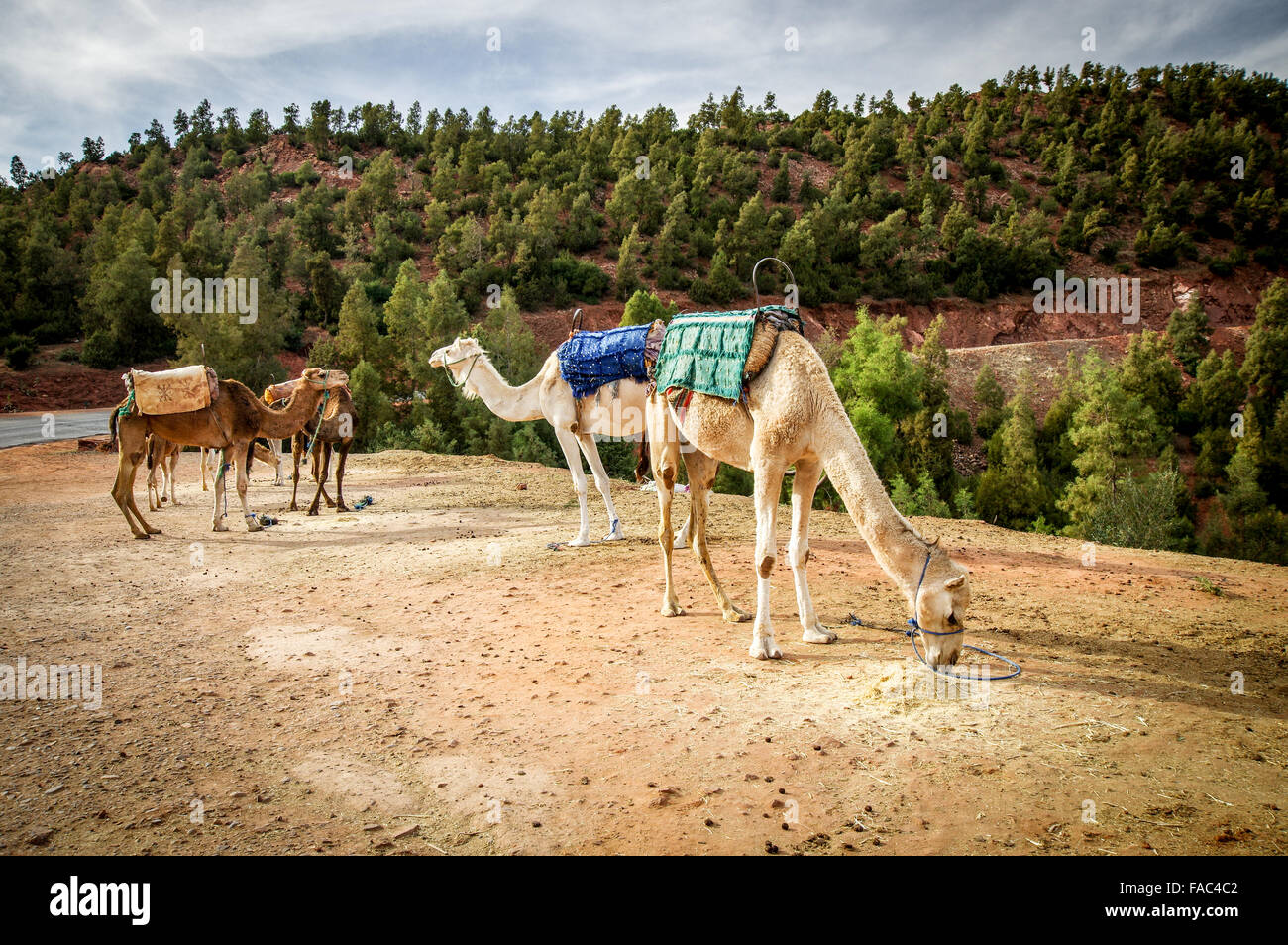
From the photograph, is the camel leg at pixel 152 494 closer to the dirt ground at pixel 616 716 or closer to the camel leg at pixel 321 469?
the camel leg at pixel 321 469

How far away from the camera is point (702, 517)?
314 inches

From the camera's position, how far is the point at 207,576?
980 cm

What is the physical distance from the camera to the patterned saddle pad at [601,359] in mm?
10805

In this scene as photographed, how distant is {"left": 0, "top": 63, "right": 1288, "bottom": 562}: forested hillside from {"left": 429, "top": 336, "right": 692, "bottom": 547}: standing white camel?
16288mm

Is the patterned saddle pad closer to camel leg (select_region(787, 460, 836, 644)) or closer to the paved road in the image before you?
camel leg (select_region(787, 460, 836, 644))

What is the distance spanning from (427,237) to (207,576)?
64480 mm

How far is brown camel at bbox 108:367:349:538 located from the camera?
12.2 m

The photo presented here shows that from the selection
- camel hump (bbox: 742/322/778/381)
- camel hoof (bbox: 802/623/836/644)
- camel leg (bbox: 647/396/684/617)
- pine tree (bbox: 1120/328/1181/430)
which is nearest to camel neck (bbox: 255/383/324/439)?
camel leg (bbox: 647/396/684/617)

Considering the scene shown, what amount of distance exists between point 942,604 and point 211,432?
12050 millimetres

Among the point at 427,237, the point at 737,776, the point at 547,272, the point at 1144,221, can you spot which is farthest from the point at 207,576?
the point at 1144,221

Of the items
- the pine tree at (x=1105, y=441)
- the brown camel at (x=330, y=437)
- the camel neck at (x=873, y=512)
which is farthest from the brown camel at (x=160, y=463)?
the pine tree at (x=1105, y=441)

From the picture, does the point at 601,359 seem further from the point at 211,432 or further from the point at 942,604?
the point at 211,432

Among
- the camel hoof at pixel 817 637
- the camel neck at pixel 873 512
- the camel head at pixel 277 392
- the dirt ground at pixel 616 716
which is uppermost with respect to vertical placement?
the camel head at pixel 277 392

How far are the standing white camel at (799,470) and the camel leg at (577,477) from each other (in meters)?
3.75
